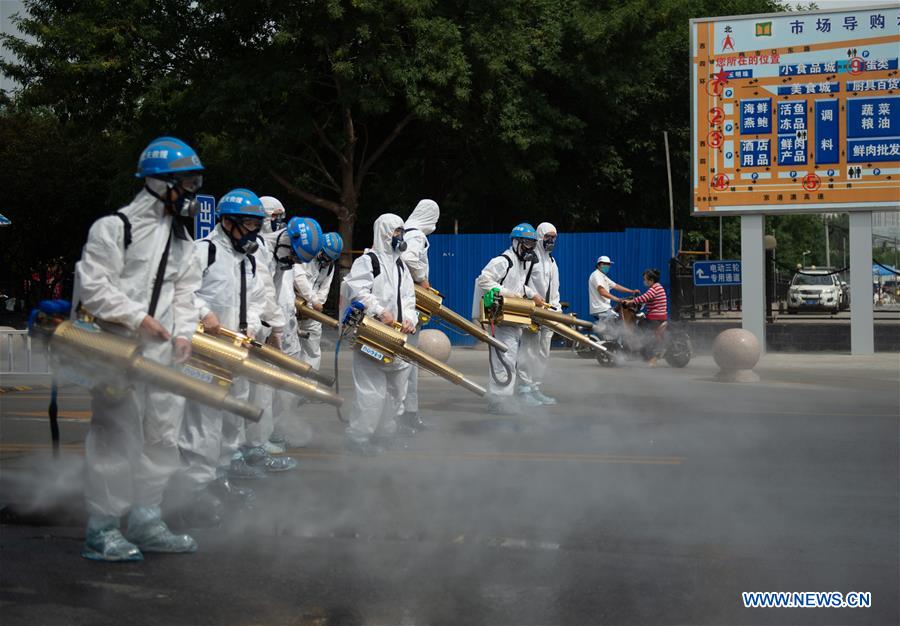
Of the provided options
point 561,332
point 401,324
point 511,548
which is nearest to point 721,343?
point 561,332

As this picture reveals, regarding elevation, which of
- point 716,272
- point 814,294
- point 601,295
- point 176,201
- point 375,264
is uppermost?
point 176,201

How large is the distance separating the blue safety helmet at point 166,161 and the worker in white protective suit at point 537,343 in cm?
723

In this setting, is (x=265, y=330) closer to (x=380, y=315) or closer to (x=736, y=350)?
(x=380, y=315)

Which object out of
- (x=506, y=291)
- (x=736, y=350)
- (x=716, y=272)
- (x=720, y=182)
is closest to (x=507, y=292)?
(x=506, y=291)

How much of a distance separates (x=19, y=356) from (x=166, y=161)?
51.4ft

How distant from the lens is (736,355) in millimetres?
15719

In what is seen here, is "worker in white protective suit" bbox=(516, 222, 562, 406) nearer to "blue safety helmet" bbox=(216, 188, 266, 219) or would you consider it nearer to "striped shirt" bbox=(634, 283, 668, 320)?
"blue safety helmet" bbox=(216, 188, 266, 219)

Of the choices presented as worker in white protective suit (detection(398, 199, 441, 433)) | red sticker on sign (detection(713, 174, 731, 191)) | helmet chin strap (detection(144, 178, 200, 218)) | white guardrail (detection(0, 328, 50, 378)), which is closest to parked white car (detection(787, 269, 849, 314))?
red sticker on sign (detection(713, 174, 731, 191))

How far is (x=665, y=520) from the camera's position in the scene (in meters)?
6.65

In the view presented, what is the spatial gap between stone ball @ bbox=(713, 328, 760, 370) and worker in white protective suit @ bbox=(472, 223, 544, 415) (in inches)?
167

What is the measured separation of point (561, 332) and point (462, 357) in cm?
810

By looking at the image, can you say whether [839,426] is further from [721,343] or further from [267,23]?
[267,23]

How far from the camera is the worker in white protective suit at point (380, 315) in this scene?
9.21m

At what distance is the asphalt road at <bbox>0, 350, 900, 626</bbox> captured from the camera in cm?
500
